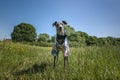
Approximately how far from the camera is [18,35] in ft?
218

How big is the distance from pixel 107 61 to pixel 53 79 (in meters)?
2.05

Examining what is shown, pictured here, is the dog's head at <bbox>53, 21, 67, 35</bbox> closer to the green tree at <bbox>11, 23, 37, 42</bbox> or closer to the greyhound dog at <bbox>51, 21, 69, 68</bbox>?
the greyhound dog at <bbox>51, 21, 69, 68</bbox>

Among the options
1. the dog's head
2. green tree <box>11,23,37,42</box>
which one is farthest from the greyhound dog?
green tree <box>11,23,37,42</box>

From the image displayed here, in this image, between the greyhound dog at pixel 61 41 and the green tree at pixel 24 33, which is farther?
the green tree at pixel 24 33

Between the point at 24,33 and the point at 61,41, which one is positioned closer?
the point at 61,41

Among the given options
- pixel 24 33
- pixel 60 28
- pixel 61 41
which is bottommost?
pixel 61 41

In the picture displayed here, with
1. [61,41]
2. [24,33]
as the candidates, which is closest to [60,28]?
[61,41]

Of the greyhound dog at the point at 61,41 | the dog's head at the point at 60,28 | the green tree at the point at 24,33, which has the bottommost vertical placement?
the greyhound dog at the point at 61,41

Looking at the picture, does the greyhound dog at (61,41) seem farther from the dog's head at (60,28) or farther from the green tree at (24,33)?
the green tree at (24,33)

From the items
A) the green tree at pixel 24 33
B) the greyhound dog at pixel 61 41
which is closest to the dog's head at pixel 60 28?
the greyhound dog at pixel 61 41

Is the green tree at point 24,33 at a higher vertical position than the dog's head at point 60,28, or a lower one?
higher

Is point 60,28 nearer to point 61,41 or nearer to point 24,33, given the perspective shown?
point 61,41

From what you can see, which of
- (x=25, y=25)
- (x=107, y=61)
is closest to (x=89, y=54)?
(x=107, y=61)

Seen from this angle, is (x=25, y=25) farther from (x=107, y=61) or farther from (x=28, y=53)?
(x=107, y=61)
